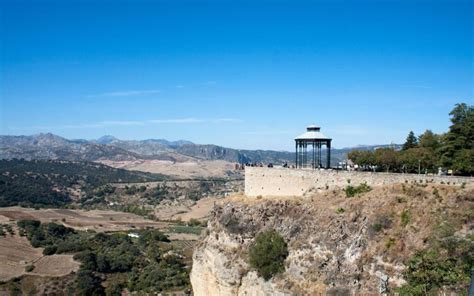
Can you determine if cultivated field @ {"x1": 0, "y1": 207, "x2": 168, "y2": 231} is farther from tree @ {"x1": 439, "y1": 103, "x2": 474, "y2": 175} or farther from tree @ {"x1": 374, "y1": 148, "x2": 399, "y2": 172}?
tree @ {"x1": 439, "y1": 103, "x2": 474, "y2": 175}

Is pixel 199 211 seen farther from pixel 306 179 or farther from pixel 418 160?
pixel 418 160

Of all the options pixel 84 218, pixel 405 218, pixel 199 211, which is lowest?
pixel 84 218

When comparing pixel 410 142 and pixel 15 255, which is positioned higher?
pixel 410 142

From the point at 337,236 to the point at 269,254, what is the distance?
511 cm

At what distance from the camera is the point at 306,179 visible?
37156 mm

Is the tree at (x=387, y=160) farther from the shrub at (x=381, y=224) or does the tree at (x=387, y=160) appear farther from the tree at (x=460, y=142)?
the shrub at (x=381, y=224)

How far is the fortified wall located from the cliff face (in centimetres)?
97

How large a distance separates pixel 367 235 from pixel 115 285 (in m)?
55.4

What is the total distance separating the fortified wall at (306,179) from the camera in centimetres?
3228

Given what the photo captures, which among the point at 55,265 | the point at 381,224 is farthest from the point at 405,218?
the point at 55,265

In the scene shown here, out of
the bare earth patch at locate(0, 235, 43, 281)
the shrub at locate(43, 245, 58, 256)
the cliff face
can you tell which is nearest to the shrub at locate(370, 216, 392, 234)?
the cliff face

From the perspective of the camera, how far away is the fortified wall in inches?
1271

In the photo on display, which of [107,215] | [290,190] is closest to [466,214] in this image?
[290,190]

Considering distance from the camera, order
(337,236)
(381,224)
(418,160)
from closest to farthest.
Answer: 1. (381,224)
2. (337,236)
3. (418,160)
